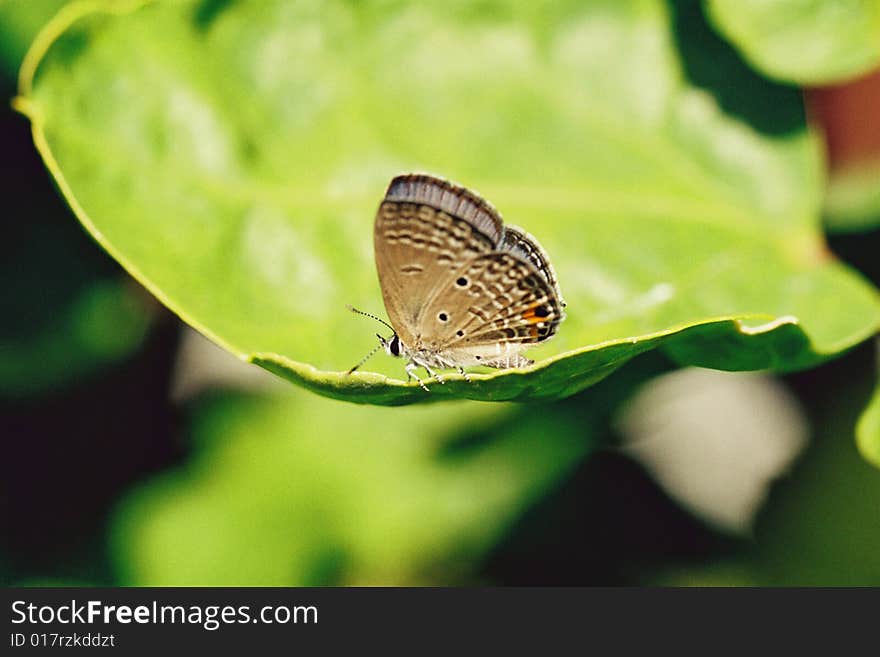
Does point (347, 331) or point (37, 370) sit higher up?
point (37, 370)

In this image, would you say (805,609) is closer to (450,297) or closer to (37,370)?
(450,297)

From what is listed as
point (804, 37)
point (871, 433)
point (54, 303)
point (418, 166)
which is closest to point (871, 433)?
point (871, 433)

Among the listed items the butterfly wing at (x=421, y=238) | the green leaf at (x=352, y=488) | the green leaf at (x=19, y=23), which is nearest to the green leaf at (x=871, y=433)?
the butterfly wing at (x=421, y=238)

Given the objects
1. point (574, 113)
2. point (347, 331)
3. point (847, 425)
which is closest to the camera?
point (347, 331)

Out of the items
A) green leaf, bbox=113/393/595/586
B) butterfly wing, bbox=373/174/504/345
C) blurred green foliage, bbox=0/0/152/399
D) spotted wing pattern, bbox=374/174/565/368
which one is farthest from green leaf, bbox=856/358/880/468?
blurred green foliage, bbox=0/0/152/399

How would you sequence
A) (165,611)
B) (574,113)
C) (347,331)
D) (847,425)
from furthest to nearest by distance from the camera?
1. (847,425)
2. (165,611)
3. (574,113)
4. (347,331)

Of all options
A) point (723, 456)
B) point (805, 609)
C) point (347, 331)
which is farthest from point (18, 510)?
point (723, 456)

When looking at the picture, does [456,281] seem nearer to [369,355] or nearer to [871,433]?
[369,355]

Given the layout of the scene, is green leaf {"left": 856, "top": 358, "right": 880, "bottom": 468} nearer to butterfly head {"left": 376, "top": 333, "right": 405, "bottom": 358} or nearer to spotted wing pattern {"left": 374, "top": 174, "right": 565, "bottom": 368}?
spotted wing pattern {"left": 374, "top": 174, "right": 565, "bottom": 368}
